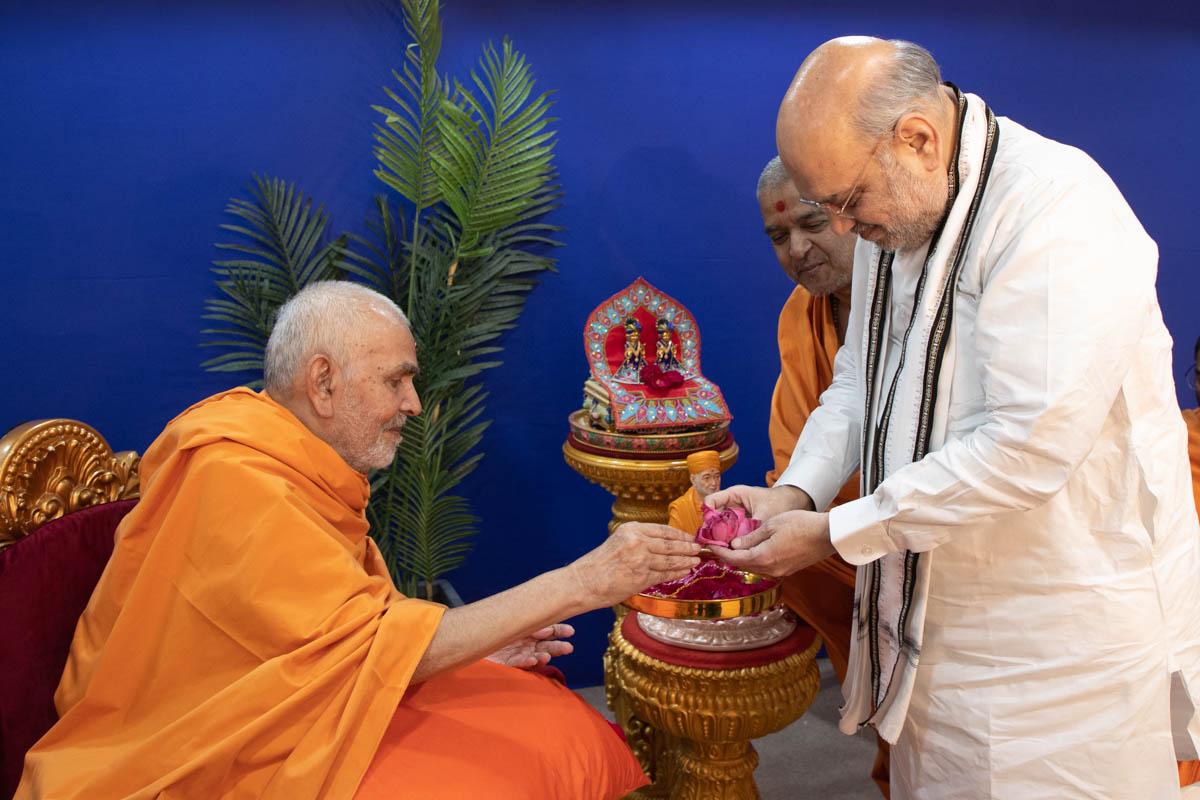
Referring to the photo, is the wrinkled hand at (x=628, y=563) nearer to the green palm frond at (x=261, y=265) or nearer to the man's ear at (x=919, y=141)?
the man's ear at (x=919, y=141)

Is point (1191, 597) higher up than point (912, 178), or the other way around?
point (912, 178)

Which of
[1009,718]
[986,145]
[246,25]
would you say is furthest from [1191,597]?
[246,25]

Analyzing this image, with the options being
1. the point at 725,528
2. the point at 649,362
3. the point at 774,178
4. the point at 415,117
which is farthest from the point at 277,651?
the point at 415,117

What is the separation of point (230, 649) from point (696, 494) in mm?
1390

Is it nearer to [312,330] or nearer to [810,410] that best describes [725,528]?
[312,330]

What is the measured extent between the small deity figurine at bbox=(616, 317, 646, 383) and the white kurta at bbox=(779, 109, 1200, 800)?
209cm

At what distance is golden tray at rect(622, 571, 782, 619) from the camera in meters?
2.40

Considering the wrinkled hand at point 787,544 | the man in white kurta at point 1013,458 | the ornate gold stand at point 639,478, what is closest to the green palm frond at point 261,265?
the ornate gold stand at point 639,478

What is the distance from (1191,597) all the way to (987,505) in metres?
0.52

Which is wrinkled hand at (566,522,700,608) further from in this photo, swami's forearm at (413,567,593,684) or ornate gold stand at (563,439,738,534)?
ornate gold stand at (563,439,738,534)

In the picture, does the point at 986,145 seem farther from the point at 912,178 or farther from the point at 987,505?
the point at 987,505

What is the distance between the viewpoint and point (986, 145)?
1857 millimetres

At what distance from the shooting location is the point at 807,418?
312 cm

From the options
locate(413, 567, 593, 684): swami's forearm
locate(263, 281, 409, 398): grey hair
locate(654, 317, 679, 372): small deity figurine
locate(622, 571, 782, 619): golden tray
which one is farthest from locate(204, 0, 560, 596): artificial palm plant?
locate(413, 567, 593, 684): swami's forearm
